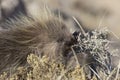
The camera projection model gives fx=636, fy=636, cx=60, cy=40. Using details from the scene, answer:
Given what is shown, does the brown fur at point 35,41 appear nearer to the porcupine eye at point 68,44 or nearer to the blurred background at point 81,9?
the porcupine eye at point 68,44

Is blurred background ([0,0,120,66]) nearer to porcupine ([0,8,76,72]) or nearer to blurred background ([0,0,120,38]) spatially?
blurred background ([0,0,120,38])

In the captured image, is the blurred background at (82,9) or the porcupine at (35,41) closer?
the porcupine at (35,41)

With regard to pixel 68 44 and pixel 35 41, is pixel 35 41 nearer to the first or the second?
pixel 35 41

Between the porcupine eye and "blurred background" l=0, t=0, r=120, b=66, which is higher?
"blurred background" l=0, t=0, r=120, b=66

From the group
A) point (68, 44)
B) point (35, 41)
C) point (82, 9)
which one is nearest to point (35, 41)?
point (35, 41)

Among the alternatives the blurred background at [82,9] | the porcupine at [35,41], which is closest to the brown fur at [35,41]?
the porcupine at [35,41]

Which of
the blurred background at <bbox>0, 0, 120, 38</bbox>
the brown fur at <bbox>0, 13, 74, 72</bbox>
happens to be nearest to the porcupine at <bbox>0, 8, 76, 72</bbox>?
the brown fur at <bbox>0, 13, 74, 72</bbox>

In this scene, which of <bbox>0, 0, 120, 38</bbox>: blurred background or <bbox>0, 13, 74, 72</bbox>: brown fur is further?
<bbox>0, 0, 120, 38</bbox>: blurred background
